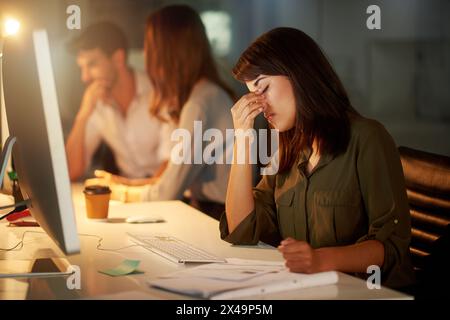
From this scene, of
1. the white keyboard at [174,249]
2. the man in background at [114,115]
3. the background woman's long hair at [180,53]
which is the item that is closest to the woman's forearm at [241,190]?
the white keyboard at [174,249]

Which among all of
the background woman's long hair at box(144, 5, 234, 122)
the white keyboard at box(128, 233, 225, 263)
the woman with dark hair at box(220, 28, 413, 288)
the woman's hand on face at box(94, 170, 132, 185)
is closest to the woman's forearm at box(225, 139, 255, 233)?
the woman with dark hair at box(220, 28, 413, 288)

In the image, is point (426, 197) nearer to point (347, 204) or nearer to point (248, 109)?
point (347, 204)

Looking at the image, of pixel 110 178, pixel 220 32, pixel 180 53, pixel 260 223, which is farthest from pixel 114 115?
pixel 260 223

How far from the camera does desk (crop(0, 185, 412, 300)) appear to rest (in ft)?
5.39

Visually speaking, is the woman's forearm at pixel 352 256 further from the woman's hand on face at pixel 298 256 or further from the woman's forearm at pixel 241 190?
the woman's forearm at pixel 241 190

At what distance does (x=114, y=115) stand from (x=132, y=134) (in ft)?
0.48

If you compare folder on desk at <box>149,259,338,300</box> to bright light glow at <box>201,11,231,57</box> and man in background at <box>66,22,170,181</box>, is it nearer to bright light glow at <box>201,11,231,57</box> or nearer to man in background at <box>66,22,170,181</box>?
man in background at <box>66,22,170,181</box>

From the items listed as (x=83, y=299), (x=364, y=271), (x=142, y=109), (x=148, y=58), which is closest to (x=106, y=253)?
(x=83, y=299)

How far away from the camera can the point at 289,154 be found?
225 centimetres

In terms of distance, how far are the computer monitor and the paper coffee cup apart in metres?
0.65

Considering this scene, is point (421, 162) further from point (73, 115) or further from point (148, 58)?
point (73, 115)

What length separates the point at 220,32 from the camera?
5160mm
